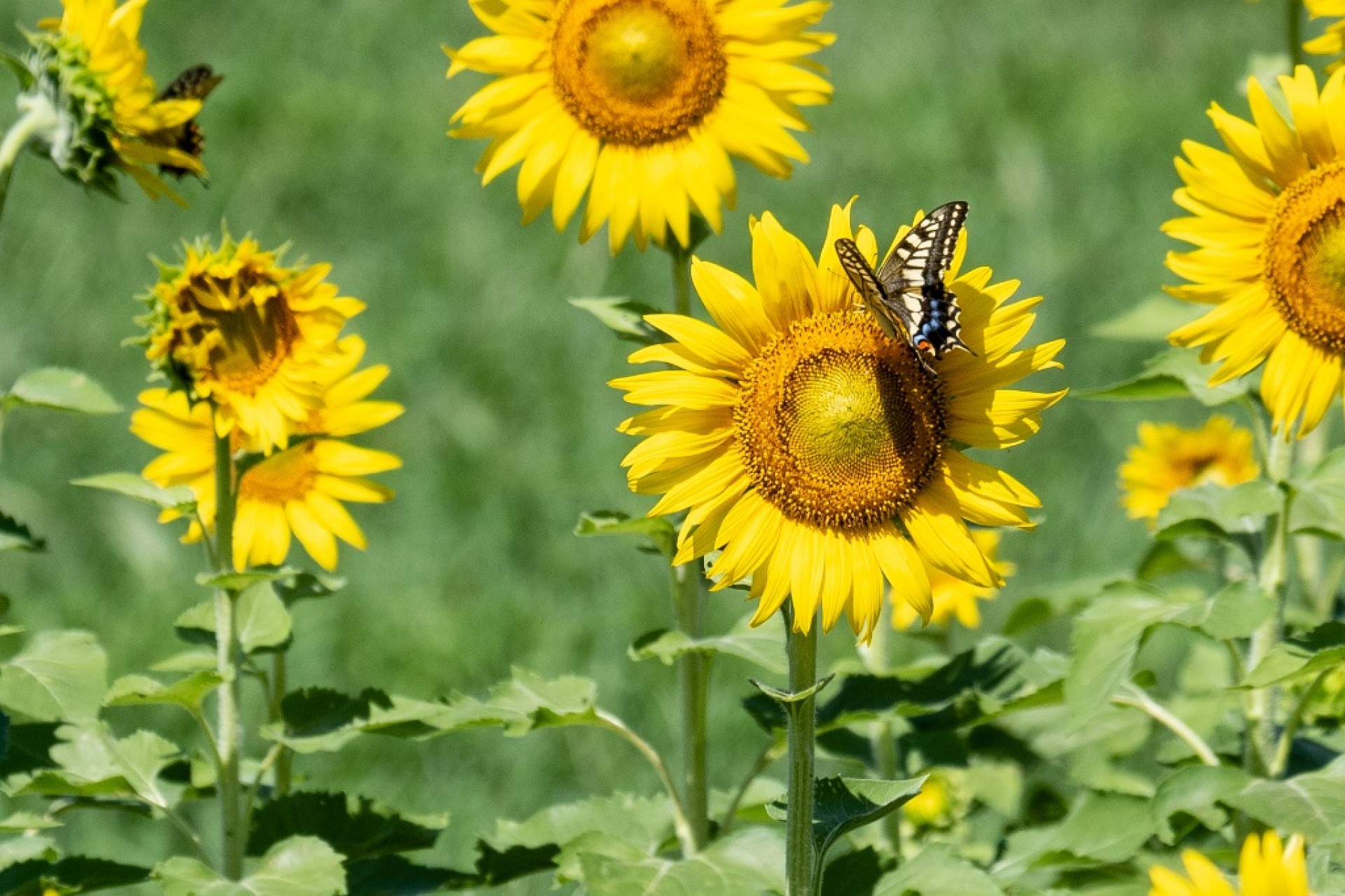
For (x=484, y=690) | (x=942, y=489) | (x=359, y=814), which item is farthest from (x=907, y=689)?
(x=484, y=690)

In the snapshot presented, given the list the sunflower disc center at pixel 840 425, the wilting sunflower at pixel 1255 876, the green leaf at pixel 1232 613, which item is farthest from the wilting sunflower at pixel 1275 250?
the wilting sunflower at pixel 1255 876

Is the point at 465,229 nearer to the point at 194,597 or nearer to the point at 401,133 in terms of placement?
the point at 401,133

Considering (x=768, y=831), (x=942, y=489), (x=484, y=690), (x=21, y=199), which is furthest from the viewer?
(x=21, y=199)

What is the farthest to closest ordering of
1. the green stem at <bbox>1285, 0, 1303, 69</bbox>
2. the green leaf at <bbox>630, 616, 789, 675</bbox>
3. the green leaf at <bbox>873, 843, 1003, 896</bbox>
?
the green stem at <bbox>1285, 0, 1303, 69</bbox>, the green leaf at <bbox>630, 616, 789, 675</bbox>, the green leaf at <bbox>873, 843, 1003, 896</bbox>

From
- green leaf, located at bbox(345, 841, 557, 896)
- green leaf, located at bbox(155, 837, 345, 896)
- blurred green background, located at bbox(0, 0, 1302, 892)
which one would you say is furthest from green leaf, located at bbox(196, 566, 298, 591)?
blurred green background, located at bbox(0, 0, 1302, 892)

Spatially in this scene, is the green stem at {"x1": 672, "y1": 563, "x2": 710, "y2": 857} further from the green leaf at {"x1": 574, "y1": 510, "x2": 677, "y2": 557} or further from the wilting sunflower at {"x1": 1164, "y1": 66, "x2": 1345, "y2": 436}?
the wilting sunflower at {"x1": 1164, "y1": 66, "x2": 1345, "y2": 436}

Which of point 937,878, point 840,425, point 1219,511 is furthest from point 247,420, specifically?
point 1219,511
